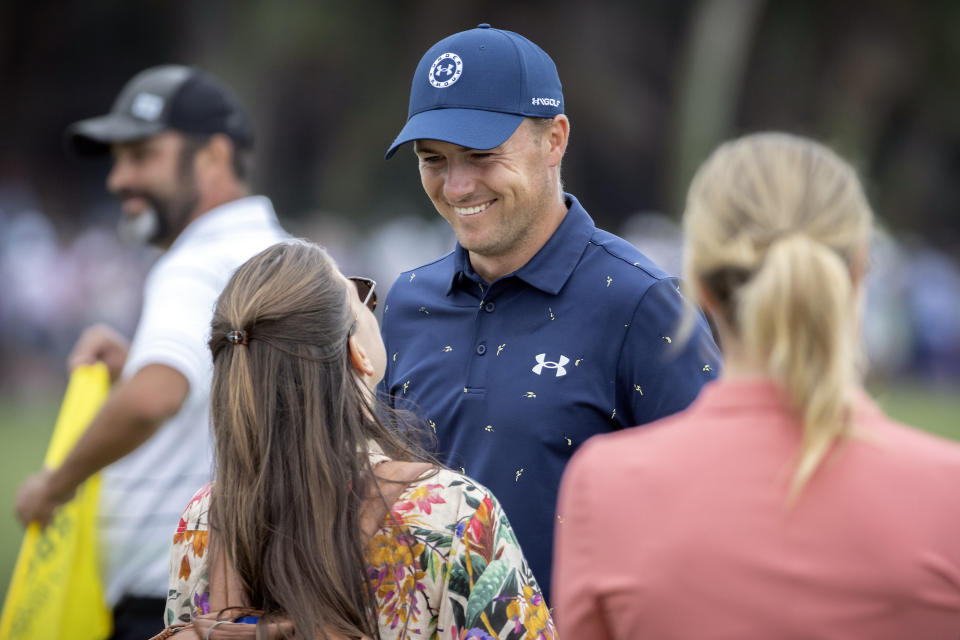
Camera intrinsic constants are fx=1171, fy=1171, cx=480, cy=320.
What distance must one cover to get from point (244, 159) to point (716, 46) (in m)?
21.2

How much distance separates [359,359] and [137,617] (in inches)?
74.7

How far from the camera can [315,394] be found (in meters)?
2.29

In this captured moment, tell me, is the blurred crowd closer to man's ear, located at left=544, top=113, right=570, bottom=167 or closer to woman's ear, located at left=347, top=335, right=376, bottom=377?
man's ear, located at left=544, top=113, right=570, bottom=167

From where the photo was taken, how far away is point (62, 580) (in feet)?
12.3

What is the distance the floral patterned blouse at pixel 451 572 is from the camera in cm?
217

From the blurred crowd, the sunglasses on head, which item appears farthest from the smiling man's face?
the blurred crowd

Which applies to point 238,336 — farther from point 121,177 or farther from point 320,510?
point 121,177

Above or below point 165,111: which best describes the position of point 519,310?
below

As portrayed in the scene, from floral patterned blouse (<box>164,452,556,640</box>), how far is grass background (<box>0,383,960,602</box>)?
5118 mm

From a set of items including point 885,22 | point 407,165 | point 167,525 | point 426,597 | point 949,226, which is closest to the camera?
point 426,597

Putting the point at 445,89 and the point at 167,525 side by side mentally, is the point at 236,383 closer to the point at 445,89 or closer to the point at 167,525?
the point at 445,89

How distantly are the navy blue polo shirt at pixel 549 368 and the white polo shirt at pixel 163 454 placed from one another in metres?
0.89

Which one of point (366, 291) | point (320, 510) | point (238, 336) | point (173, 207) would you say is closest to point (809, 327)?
point (320, 510)

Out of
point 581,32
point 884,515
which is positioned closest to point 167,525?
point 884,515
